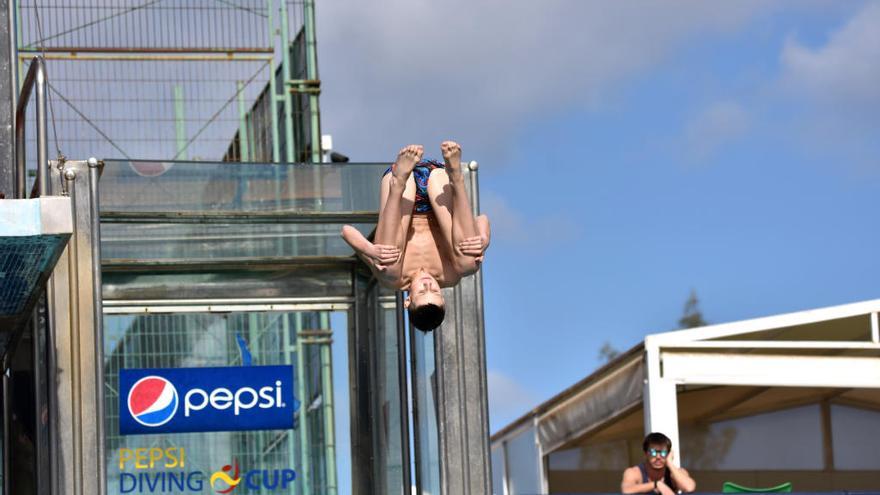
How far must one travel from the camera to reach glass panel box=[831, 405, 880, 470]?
17.3 m

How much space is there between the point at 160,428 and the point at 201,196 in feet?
5.72

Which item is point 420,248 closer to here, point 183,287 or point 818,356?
point 183,287

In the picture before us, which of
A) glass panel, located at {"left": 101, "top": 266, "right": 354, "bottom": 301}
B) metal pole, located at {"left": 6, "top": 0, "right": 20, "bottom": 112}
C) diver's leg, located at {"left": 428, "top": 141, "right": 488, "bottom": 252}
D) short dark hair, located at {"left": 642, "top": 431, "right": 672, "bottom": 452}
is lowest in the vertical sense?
short dark hair, located at {"left": 642, "top": 431, "right": 672, "bottom": 452}

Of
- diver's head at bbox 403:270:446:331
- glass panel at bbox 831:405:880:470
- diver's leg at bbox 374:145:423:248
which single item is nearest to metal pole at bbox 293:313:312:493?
diver's leg at bbox 374:145:423:248

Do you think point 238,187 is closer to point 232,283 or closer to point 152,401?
point 232,283

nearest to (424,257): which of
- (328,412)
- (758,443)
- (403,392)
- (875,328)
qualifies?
(403,392)

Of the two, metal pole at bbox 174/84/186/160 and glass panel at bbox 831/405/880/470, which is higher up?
metal pole at bbox 174/84/186/160

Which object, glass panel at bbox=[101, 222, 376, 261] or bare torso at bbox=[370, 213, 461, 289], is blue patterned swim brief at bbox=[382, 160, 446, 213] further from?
glass panel at bbox=[101, 222, 376, 261]

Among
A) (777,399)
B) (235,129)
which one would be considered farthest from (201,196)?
(777,399)

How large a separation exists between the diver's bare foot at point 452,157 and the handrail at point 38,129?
2.42m

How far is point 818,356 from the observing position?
1425cm

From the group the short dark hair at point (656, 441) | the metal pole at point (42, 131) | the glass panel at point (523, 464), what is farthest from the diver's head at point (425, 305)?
the glass panel at point (523, 464)

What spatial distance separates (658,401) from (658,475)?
3.09 metres

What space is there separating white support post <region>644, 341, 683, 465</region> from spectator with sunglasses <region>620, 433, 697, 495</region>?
279 cm
